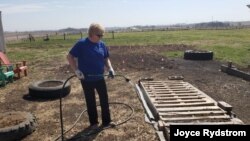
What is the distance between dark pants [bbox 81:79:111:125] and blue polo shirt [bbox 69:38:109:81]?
0.48ft

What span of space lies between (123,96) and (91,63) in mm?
3345

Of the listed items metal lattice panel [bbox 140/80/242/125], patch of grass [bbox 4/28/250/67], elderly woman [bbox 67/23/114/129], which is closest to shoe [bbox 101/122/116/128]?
elderly woman [bbox 67/23/114/129]

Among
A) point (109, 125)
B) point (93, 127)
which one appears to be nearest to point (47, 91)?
point (93, 127)

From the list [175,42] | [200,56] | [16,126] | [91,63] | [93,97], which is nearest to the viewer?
[16,126]

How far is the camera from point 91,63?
6.67m

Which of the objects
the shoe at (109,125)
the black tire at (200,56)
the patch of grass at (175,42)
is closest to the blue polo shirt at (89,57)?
the shoe at (109,125)

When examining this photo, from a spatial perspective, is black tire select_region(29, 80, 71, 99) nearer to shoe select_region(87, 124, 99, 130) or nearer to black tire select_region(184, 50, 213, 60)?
shoe select_region(87, 124, 99, 130)

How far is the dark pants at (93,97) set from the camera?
22.5 ft

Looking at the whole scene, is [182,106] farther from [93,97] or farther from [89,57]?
[89,57]

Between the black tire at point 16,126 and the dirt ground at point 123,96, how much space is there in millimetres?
160

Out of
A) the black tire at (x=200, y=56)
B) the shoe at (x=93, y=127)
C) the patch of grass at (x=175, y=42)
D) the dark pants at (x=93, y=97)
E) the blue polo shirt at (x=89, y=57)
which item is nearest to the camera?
the blue polo shirt at (x=89, y=57)

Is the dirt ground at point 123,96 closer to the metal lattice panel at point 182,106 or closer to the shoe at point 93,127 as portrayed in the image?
the shoe at point 93,127

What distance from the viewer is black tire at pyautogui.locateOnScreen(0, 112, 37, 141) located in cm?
641

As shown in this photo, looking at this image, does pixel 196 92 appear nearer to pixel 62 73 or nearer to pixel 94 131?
pixel 94 131
